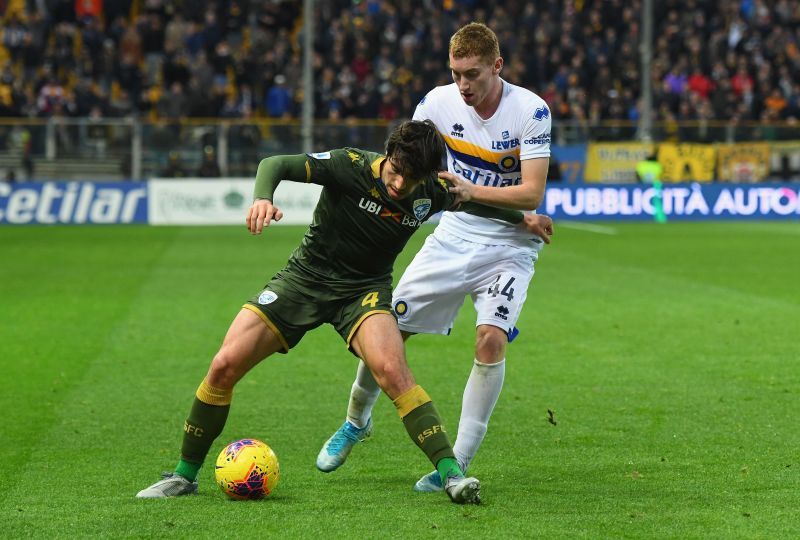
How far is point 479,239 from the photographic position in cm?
653

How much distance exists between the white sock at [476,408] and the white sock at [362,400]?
22.9 inches

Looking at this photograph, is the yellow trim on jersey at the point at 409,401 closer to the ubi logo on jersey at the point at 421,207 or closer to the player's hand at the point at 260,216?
the ubi logo on jersey at the point at 421,207

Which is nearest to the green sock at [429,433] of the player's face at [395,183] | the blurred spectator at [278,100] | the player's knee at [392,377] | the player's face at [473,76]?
the player's knee at [392,377]

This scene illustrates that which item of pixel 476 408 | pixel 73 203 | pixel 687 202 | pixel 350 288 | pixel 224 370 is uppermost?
pixel 350 288

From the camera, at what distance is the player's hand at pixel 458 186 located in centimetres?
562

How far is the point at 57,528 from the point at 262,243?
1717 cm

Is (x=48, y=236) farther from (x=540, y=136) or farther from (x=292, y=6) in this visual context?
(x=540, y=136)

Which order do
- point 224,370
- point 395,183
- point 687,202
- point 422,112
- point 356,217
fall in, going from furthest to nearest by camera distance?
point 687,202 → point 422,112 → point 356,217 → point 224,370 → point 395,183

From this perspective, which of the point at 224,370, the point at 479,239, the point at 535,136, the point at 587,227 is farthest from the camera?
the point at 587,227

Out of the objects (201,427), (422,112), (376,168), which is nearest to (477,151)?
(422,112)

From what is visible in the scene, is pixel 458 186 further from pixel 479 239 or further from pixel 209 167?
pixel 209 167

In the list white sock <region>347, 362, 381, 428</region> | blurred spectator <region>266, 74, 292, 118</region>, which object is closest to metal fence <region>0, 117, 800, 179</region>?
blurred spectator <region>266, 74, 292, 118</region>

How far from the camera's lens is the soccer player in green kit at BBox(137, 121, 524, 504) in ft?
18.0

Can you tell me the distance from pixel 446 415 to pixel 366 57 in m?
23.5
